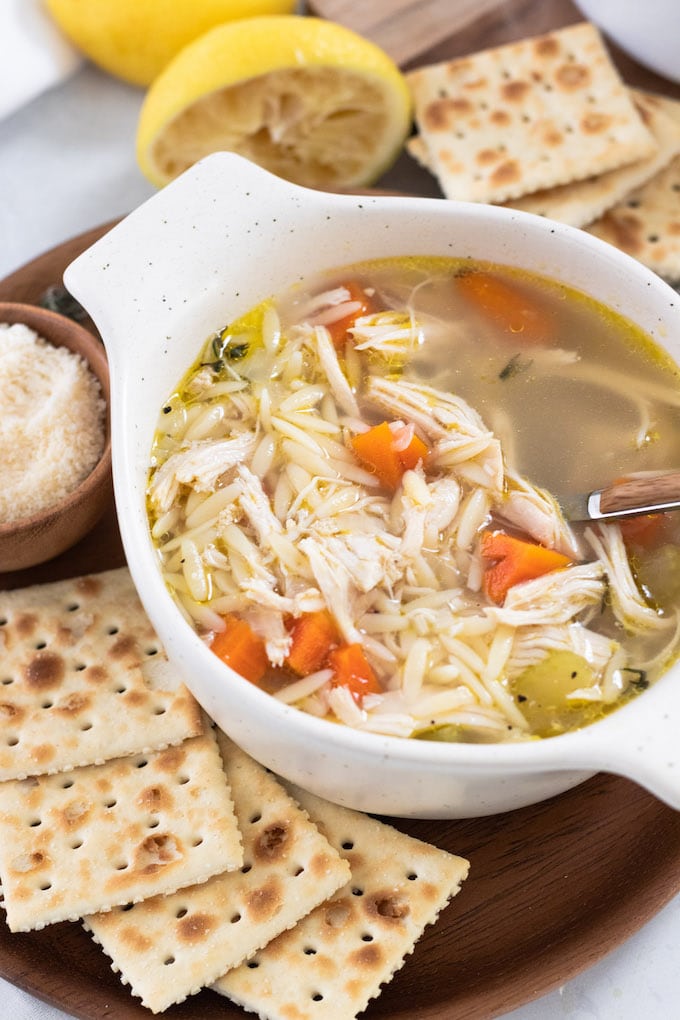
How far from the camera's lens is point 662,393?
9.20 feet

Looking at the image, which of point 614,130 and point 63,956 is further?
point 614,130

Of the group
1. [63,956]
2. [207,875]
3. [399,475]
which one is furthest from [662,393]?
[63,956]

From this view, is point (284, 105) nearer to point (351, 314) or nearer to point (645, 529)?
point (351, 314)

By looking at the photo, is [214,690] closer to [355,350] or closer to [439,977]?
[439,977]

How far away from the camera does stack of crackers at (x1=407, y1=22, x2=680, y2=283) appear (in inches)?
152

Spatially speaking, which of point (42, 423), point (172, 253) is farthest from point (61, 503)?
point (172, 253)

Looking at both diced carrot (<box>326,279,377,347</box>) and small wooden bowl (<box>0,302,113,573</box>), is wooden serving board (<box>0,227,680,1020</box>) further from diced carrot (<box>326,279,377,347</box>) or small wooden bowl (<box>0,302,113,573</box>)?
diced carrot (<box>326,279,377,347</box>)

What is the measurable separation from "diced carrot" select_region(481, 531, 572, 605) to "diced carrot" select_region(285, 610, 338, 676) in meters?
0.40

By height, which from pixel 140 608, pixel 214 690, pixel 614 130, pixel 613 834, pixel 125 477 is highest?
pixel 125 477

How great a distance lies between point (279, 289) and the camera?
117 inches

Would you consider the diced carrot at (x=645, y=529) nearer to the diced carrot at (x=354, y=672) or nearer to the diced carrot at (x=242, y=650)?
the diced carrot at (x=354, y=672)

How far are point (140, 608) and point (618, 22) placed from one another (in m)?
2.92

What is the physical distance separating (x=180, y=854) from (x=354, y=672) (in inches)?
23.6

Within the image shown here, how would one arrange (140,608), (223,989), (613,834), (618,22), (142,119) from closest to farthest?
(223,989)
(613,834)
(140,608)
(142,119)
(618,22)
